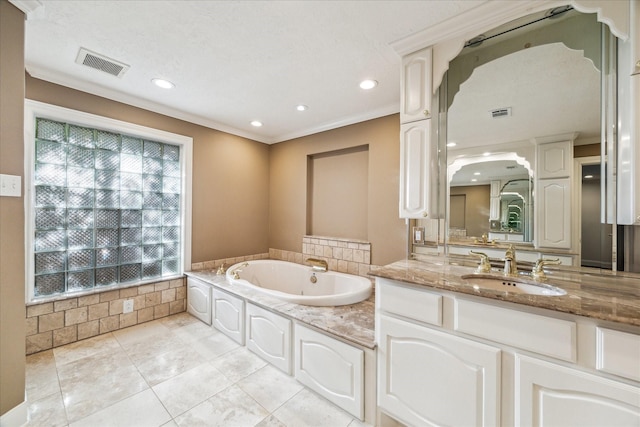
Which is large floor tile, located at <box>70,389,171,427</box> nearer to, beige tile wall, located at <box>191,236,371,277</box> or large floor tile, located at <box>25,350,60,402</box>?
large floor tile, located at <box>25,350,60,402</box>

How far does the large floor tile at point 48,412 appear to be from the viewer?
1.45 meters

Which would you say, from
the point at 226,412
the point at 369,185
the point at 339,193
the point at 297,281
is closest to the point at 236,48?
the point at 369,185

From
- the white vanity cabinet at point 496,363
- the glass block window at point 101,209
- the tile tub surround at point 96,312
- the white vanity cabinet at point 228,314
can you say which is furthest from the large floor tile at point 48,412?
the white vanity cabinet at point 496,363

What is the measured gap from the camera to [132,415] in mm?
1532

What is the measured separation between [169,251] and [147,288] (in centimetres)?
45

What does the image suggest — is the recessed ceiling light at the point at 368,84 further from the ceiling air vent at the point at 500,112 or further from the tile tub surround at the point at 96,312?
the tile tub surround at the point at 96,312

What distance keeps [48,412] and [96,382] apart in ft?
0.93

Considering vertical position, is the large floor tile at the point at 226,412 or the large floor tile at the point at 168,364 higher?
the large floor tile at the point at 168,364

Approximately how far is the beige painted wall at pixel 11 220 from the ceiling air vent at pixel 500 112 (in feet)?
9.40

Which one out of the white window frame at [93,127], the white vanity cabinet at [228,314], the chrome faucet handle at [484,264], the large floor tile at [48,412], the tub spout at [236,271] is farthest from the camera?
the tub spout at [236,271]

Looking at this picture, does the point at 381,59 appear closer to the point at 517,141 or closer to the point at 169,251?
the point at 517,141

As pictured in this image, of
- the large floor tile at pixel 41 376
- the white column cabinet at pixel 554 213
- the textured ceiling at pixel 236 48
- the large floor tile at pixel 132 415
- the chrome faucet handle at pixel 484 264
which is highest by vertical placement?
the textured ceiling at pixel 236 48

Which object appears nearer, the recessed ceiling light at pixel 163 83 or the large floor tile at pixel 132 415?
the large floor tile at pixel 132 415

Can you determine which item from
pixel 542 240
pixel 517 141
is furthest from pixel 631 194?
pixel 517 141
